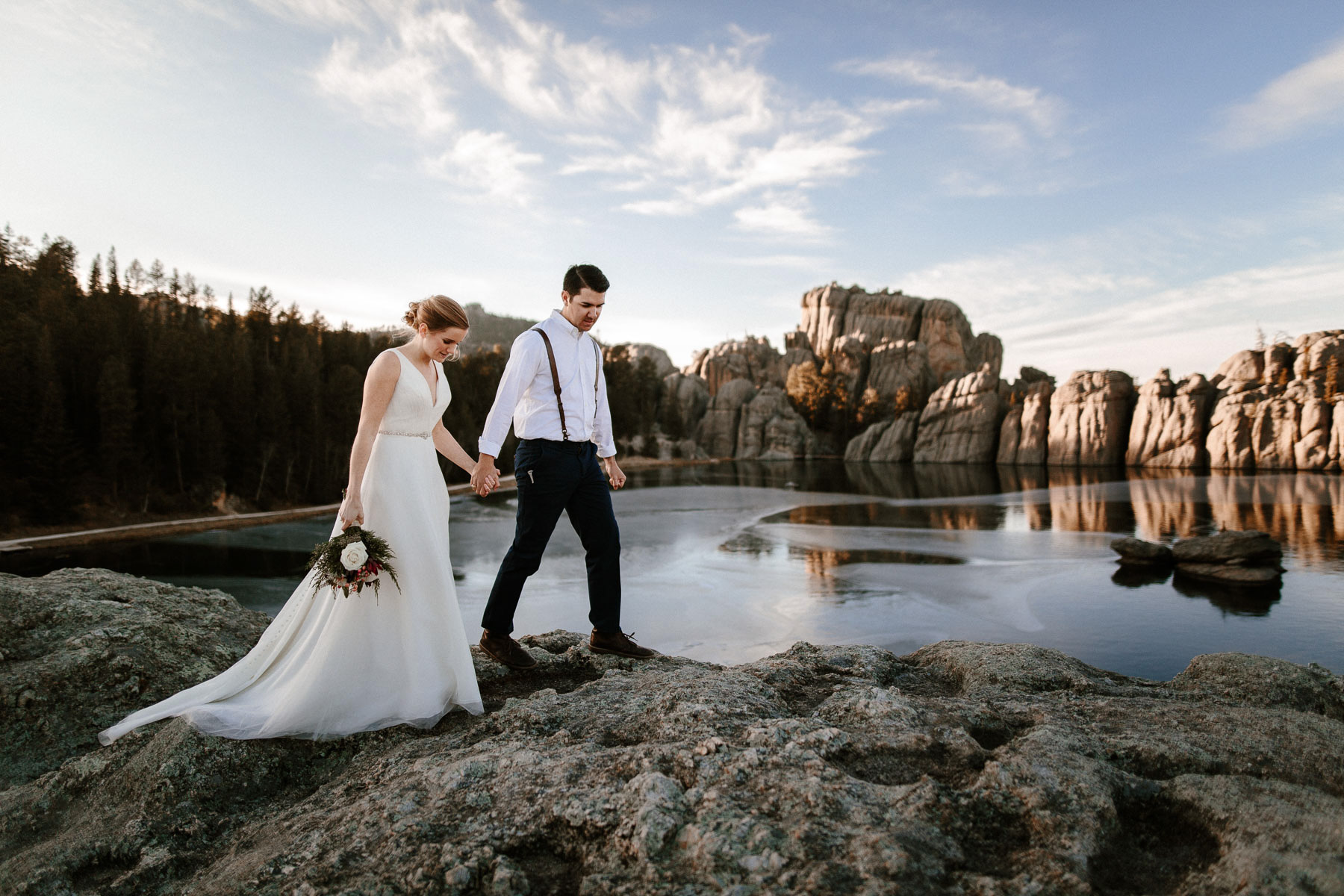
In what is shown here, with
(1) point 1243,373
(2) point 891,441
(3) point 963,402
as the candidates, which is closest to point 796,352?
(2) point 891,441

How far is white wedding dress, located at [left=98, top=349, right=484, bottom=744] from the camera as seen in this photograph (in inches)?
126

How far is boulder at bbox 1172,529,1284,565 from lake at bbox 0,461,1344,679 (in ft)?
1.57

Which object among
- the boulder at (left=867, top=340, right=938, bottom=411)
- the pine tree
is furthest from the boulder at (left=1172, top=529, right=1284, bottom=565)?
the boulder at (left=867, top=340, right=938, bottom=411)

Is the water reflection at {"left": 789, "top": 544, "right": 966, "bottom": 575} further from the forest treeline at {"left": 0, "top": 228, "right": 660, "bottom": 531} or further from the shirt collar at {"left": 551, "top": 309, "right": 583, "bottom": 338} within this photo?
the forest treeline at {"left": 0, "top": 228, "right": 660, "bottom": 531}

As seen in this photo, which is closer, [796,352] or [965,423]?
[965,423]

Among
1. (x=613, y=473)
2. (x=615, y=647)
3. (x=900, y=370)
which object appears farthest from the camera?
(x=900, y=370)

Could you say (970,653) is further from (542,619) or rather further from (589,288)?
(542,619)

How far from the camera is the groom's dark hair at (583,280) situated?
4258mm

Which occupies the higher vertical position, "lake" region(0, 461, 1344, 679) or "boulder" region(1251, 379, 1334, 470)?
"boulder" region(1251, 379, 1334, 470)

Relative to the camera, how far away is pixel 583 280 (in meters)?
4.26

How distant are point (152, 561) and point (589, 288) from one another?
1714 centimetres

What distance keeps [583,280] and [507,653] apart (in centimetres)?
227

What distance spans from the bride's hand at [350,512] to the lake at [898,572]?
5026 mm

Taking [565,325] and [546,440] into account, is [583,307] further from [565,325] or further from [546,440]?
[546,440]
